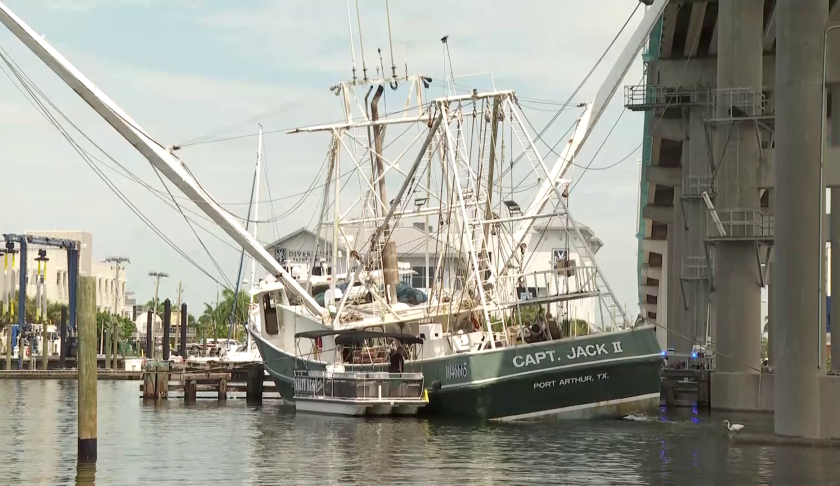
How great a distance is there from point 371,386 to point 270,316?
32.2ft

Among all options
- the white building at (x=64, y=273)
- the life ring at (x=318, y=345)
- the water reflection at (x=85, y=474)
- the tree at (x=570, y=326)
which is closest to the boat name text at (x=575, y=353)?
the tree at (x=570, y=326)

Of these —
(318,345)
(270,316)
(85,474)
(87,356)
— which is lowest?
(85,474)

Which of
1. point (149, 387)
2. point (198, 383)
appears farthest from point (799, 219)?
point (198, 383)

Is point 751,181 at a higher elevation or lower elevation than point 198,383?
higher

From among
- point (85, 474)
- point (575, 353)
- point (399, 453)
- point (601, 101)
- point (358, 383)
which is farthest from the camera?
point (601, 101)

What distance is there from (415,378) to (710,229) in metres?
11.5

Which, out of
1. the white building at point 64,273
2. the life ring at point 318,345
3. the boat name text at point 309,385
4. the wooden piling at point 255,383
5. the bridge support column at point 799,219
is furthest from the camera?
the white building at point 64,273

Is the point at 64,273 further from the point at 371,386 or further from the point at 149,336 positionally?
the point at 371,386

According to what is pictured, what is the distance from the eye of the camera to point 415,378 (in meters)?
38.1

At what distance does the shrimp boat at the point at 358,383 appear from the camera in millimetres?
38219

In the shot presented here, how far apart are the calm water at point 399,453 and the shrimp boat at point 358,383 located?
2.56 feet

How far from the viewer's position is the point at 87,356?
25.6 metres


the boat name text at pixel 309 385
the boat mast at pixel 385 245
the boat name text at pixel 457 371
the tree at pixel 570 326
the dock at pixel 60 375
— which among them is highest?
Answer: the boat mast at pixel 385 245

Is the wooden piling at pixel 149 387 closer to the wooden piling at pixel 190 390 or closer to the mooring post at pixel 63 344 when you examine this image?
the wooden piling at pixel 190 390
